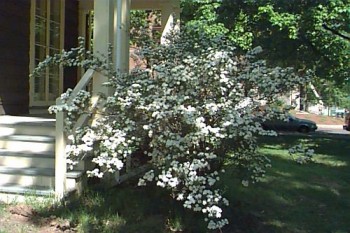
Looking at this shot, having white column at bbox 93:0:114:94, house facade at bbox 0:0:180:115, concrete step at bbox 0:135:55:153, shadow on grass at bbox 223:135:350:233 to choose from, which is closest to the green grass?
shadow on grass at bbox 223:135:350:233

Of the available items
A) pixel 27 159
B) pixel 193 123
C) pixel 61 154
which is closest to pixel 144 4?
pixel 27 159

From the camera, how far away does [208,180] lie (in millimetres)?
4234

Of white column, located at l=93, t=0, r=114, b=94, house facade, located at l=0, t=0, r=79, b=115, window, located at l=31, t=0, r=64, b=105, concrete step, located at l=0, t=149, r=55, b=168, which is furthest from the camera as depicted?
window, located at l=31, t=0, r=64, b=105

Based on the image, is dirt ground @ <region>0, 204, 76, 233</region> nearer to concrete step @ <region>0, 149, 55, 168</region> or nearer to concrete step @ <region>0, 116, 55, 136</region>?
concrete step @ <region>0, 149, 55, 168</region>

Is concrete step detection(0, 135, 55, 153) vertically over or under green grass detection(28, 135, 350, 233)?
over

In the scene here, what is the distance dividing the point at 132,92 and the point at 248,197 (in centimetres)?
234

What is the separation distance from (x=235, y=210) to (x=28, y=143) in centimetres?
270

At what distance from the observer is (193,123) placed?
413cm

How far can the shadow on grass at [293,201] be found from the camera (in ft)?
16.5

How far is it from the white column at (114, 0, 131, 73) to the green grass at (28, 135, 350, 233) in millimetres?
1642

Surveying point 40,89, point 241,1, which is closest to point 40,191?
point 40,89

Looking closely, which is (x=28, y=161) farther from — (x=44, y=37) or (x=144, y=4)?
(x=144, y=4)

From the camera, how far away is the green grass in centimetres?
463

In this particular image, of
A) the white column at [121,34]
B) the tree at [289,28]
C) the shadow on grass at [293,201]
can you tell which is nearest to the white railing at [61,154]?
the white column at [121,34]
